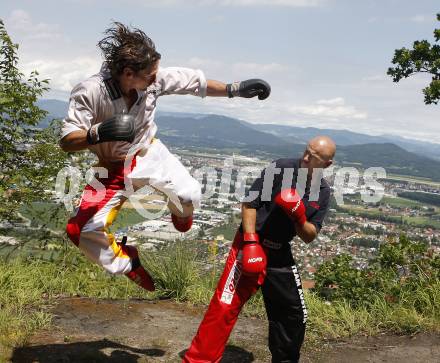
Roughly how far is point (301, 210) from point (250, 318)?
2.61 m

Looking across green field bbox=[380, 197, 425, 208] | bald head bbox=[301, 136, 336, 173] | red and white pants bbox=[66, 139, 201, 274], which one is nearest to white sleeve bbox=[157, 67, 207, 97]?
red and white pants bbox=[66, 139, 201, 274]

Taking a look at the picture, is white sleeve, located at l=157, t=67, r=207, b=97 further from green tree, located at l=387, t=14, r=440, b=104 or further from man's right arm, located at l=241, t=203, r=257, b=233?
green tree, located at l=387, t=14, r=440, b=104

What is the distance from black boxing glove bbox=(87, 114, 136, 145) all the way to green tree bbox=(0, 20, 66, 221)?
3.27 metres

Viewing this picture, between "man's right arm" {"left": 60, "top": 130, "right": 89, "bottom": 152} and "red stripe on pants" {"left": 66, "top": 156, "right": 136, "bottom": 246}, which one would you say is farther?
"red stripe on pants" {"left": 66, "top": 156, "right": 136, "bottom": 246}

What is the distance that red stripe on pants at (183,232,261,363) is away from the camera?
3.40m

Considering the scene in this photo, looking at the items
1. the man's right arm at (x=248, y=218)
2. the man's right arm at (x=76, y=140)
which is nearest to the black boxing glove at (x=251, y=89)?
the man's right arm at (x=248, y=218)

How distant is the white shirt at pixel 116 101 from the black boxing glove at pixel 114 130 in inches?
8.3

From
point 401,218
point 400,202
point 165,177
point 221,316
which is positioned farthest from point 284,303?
point 400,202

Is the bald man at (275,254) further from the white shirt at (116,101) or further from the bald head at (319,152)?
the white shirt at (116,101)

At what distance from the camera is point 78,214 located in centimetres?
351

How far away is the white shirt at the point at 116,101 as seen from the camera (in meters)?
3.17

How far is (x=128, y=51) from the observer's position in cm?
323

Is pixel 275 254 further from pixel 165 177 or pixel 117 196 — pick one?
pixel 117 196

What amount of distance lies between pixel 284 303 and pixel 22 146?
4.56 m
